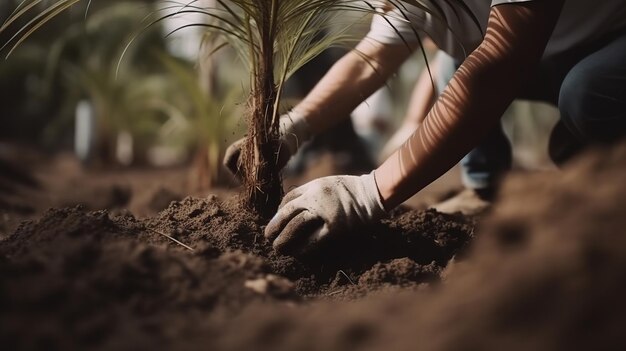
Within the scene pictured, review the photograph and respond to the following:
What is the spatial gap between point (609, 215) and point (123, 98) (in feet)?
18.8

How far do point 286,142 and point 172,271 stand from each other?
0.69m

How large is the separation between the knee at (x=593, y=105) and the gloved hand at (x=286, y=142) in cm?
71

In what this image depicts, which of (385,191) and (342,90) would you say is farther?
(342,90)

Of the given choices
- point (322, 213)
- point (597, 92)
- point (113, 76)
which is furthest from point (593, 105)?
point (113, 76)

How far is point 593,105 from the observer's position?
148cm

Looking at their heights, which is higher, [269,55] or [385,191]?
[269,55]

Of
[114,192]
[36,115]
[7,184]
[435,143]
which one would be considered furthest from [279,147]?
[36,115]

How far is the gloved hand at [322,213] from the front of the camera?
4.25 feet

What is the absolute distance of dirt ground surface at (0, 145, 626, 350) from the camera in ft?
2.03

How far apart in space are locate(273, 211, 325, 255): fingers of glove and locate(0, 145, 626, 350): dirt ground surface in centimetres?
15

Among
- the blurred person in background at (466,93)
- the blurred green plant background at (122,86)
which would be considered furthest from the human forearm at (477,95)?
the blurred green plant background at (122,86)

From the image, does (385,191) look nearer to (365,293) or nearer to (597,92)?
(365,293)

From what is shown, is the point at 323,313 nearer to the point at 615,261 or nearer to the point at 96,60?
the point at 615,261

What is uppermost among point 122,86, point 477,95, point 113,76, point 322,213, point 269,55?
point 269,55
